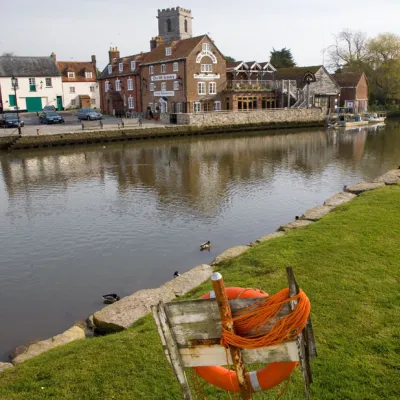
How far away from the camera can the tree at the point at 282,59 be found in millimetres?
83000

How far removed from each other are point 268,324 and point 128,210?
15.5 m

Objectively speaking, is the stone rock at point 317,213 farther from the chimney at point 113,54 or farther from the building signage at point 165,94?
the chimney at point 113,54

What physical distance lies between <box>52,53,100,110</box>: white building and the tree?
3566cm

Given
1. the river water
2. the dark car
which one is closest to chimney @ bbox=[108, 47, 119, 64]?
the dark car

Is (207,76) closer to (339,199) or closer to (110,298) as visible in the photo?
(339,199)

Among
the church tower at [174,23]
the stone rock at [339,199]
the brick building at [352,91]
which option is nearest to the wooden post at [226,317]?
the stone rock at [339,199]

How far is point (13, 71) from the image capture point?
189 feet

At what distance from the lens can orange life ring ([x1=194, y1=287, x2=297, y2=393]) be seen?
12.5 ft

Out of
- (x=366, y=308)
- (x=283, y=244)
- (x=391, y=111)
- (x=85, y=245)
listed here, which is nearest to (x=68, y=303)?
(x=85, y=245)

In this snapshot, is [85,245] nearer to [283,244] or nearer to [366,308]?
[283,244]

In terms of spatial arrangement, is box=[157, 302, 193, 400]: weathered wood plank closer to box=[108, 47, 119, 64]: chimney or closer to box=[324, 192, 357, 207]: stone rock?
box=[324, 192, 357, 207]: stone rock

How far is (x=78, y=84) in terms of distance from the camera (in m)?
63.2

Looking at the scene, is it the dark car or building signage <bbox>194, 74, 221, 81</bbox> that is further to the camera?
building signage <bbox>194, 74, 221, 81</bbox>

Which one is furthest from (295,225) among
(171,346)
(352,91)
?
(352,91)
